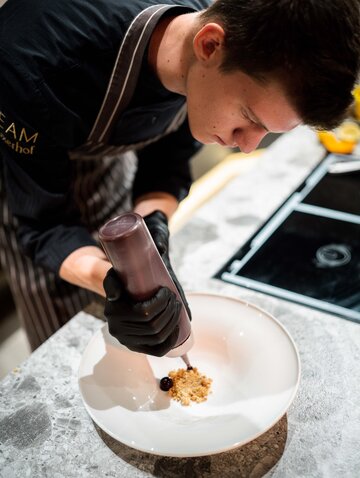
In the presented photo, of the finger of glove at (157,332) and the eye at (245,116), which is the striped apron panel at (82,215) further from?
the finger of glove at (157,332)

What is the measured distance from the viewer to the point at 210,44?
907mm

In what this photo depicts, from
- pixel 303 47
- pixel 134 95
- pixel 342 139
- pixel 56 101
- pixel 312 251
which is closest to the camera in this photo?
pixel 303 47

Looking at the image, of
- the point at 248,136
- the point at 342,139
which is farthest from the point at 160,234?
the point at 342,139

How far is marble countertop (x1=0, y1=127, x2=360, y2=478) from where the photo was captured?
0.83 m

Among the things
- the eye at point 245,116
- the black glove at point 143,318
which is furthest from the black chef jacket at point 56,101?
the black glove at point 143,318

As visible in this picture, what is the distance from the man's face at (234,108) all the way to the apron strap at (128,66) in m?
0.12

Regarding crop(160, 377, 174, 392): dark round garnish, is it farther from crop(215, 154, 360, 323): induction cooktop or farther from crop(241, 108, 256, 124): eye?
crop(241, 108, 256, 124): eye

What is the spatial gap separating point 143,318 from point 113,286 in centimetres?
7

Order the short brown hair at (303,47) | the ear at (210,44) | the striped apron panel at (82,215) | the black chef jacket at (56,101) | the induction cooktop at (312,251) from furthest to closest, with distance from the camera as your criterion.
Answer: the striped apron panel at (82,215)
the induction cooktop at (312,251)
the black chef jacket at (56,101)
the ear at (210,44)
the short brown hair at (303,47)

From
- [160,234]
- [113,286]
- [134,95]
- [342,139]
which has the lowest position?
[342,139]

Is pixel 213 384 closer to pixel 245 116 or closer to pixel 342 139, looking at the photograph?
pixel 245 116

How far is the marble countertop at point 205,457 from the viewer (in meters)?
0.83

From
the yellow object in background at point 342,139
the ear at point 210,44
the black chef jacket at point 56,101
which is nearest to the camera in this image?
the ear at point 210,44

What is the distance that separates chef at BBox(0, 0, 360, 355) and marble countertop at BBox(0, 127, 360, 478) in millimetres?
176
